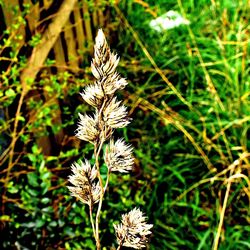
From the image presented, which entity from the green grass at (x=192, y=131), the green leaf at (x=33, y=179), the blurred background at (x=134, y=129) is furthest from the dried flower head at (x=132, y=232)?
the green grass at (x=192, y=131)

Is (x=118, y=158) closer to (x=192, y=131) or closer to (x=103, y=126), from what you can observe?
(x=103, y=126)

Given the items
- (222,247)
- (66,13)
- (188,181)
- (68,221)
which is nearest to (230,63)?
(188,181)

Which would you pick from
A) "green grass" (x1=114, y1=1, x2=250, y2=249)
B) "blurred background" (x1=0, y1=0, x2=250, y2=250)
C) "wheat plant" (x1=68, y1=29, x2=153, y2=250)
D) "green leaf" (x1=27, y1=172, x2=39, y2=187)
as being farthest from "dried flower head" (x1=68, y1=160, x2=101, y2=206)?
"green grass" (x1=114, y1=1, x2=250, y2=249)

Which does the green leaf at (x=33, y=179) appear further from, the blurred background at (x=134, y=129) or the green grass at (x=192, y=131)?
the green grass at (x=192, y=131)

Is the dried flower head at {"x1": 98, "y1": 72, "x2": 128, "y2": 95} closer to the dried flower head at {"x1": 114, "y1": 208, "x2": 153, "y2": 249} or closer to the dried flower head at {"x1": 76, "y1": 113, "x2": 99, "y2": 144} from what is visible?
the dried flower head at {"x1": 76, "y1": 113, "x2": 99, "y2": 144}

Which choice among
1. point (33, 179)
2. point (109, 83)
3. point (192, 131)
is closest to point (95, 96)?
point (109, 83)
